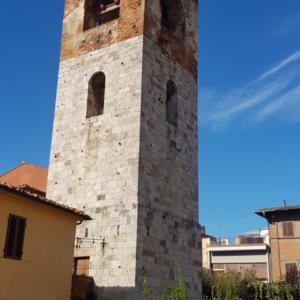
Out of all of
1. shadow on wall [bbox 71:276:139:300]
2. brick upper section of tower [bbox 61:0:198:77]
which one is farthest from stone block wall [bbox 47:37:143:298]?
brick upper section of tower [bbox 61:0:198:77]

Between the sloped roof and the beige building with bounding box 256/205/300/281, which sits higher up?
the sloped roof

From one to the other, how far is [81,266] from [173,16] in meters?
9.78

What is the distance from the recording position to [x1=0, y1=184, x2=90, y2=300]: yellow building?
33.4 ft

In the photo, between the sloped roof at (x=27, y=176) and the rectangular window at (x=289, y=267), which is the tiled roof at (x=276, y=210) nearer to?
the rectangular window at (x=289, y=267)

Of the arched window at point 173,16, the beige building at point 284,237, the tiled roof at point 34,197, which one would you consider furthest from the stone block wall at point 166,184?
the beige building at point 284,237

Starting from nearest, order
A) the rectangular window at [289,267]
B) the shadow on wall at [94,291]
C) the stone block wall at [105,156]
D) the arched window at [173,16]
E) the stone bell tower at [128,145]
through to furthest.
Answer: the shadow on wall at [94,291] → the stone block wall at [105,156] → the stone bell tower at [128,145] → the arched window at [173,16] → the rectangular window at [289,267]

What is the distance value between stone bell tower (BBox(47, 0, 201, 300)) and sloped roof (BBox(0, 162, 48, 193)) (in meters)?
4.87

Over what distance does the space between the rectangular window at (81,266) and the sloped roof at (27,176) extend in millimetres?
6729

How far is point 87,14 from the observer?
17594mm

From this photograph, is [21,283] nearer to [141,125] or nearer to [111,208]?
[111,208]

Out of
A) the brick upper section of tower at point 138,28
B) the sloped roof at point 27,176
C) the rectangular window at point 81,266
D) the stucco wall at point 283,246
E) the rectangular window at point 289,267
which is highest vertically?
the brick upper section of tower at point 138,28

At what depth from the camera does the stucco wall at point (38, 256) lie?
1017 centimetres

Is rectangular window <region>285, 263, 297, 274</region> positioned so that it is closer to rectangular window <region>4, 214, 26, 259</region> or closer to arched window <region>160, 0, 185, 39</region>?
arched window <region>160, 0, 185, 39</region>

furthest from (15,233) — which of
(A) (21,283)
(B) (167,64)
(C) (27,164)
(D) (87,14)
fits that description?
(C) (27,164)
